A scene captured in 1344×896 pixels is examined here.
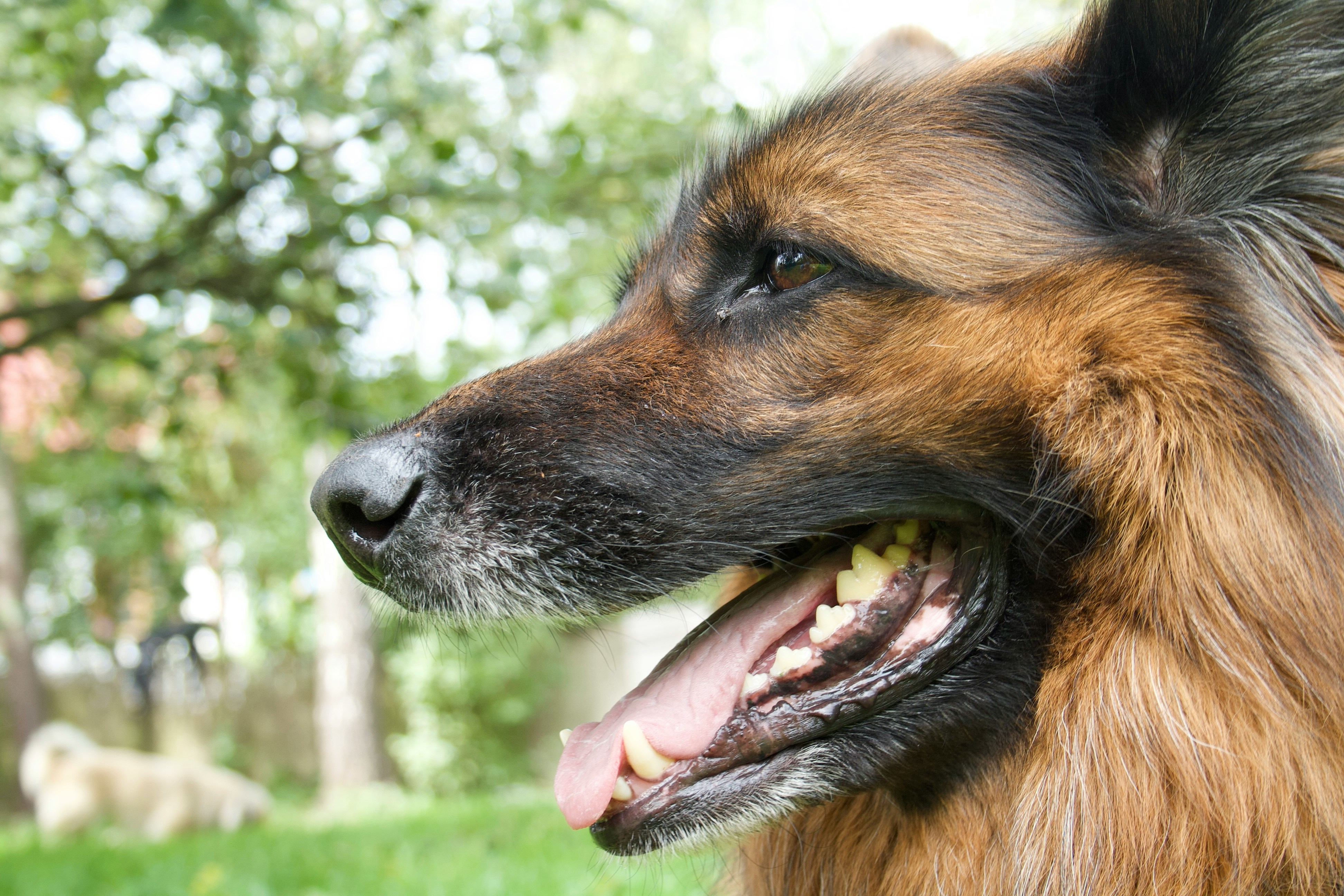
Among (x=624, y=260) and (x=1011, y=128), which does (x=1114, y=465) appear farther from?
(x=624, y=260)

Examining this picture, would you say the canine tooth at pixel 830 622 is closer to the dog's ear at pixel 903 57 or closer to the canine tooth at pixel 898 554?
the canine tooth at pixel 898 554

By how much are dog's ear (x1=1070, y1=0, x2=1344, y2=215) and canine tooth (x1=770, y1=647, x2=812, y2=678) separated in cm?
117

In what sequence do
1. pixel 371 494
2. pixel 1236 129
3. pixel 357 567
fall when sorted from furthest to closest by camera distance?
pixel 357 567, pixel 371 494, pixel 1236 129

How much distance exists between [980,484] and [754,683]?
24.6 inches

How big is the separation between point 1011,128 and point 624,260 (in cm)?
136

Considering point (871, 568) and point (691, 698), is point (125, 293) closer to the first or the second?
point (691, 698)

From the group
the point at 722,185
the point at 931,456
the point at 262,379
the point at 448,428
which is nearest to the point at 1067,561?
the point at 931,456

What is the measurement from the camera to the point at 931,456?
6.40 feet

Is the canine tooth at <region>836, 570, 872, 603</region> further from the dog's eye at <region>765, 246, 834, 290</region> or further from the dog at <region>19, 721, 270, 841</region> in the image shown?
the dog at <region>19, 721, 270, 841</region>

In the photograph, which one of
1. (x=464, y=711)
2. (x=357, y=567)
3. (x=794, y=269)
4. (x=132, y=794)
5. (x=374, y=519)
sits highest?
(x=794, y=269)

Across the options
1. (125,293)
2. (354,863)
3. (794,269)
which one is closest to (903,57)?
(794,269)

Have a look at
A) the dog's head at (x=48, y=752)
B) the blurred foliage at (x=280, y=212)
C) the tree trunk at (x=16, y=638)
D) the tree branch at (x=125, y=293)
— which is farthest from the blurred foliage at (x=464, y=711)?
the tree branch at (x=125, y=293)

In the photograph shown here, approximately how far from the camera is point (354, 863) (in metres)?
6.14

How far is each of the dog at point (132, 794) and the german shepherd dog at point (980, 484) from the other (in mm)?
8759
